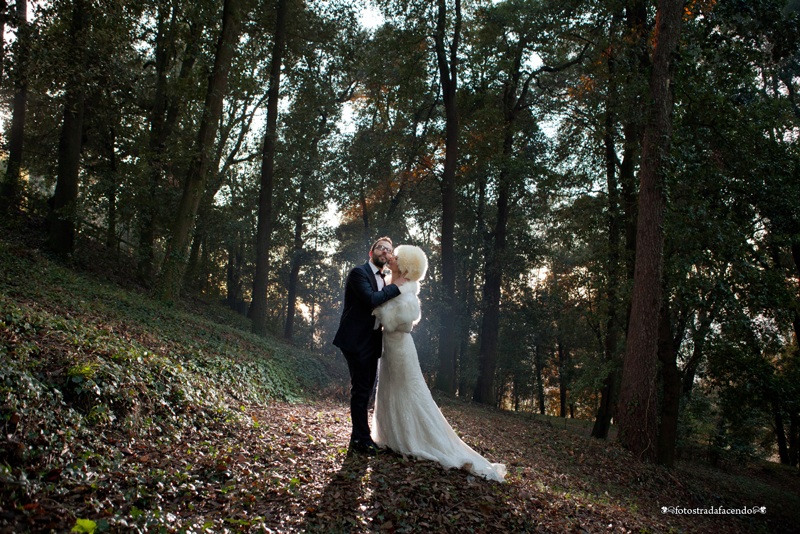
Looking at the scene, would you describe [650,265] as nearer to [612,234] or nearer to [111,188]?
[612,234]

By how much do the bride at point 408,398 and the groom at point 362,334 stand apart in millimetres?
133

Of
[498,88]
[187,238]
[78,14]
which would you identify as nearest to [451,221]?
[498,88]

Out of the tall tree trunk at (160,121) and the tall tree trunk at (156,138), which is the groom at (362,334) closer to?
the tall tree trunk at (160,121)

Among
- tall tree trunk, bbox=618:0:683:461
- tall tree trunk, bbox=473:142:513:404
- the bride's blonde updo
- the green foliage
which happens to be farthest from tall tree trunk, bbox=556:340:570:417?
the bride's blonde updo

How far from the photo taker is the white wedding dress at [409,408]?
5.77 metres

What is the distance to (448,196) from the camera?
19172 mm

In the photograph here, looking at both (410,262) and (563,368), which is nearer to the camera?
(410,262)

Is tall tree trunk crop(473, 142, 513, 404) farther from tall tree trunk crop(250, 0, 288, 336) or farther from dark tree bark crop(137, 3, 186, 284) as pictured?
dark tree bark crop(137, 3, 186, 284)

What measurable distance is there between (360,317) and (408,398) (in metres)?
1.11

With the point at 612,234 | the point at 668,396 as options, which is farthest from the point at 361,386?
the point at 612,234

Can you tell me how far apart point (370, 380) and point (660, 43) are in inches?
386

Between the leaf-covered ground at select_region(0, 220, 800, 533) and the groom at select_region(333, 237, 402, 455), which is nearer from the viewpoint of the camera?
the leaf-covered ground at select_region(0, 220, 800, 533)

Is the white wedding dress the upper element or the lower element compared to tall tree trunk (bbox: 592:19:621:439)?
lower

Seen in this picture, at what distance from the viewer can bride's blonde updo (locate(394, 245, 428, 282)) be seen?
233 inches
